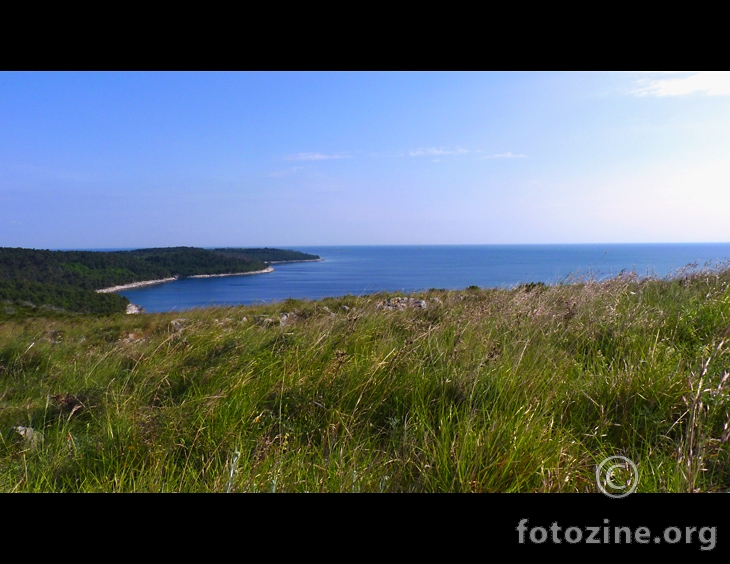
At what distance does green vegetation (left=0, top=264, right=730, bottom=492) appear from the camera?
72.0 inches

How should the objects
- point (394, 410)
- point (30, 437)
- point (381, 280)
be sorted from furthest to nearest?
point (381, 280)
point (394, 410)
point (30, 437)

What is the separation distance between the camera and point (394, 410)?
8.36 feet

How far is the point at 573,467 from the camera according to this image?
1.85 metres

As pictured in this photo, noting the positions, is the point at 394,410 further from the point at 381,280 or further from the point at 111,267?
the point at 111,267

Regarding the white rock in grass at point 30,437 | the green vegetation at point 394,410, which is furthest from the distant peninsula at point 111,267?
the white rock in grass at point 30,437

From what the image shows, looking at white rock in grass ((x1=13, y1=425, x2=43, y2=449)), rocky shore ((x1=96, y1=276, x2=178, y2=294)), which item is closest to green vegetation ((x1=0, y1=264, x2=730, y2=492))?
white rock in grass ((x1=13, y1=425, x2=43, y2=449))

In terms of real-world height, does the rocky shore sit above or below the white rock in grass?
below

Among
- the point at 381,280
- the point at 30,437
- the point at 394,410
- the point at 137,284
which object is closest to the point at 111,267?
the point at 137,284

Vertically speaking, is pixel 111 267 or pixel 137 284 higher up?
pixel 111 267

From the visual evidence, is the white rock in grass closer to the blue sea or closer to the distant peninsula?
the blue sea
